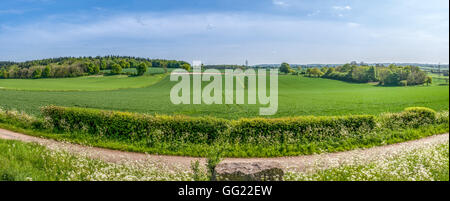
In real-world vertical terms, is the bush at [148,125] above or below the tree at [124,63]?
below

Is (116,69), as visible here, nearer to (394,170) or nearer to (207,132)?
(207,132)

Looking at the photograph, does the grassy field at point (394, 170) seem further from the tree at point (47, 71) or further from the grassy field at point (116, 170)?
the tree at point (47, 71)

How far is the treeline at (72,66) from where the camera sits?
4762mm

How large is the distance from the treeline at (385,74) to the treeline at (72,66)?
5949mm

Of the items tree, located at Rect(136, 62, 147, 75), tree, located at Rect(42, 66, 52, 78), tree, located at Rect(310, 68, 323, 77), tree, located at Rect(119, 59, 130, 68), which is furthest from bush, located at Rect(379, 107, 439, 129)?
tree, located at Rect(42, 66, 52, 78)

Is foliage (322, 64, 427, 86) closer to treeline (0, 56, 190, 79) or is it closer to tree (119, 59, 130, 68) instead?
treeline (0, 56, 190, 79)

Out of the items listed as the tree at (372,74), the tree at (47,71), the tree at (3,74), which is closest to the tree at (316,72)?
the tree at (372,74)

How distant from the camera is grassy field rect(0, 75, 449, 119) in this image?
5289 millimetres

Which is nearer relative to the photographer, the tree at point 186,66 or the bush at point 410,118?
the tree at point 186,66

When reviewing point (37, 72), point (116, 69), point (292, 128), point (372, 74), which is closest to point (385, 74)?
point (372, 74)

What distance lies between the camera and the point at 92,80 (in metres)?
5.36

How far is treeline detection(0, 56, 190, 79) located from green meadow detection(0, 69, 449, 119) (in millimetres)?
170
